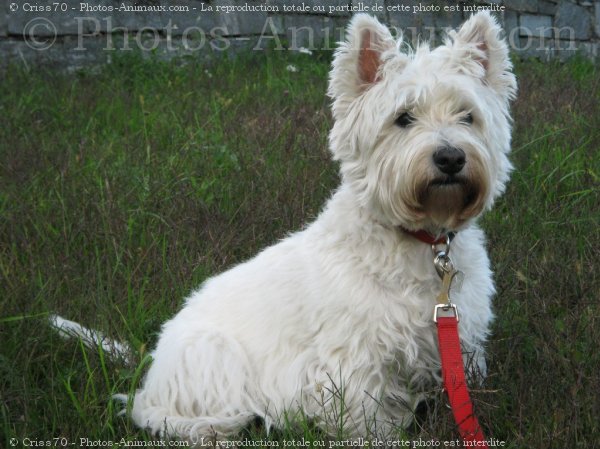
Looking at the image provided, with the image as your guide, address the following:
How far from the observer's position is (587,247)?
4348 millimetres

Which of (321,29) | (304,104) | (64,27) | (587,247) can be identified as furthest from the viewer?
(321,29)

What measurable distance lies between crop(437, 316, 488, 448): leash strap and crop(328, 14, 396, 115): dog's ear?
1.02 meters

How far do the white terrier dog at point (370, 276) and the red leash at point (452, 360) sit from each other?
10 cm

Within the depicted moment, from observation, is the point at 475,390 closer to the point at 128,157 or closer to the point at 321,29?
the point at 128,157

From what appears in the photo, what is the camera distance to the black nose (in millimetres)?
2877

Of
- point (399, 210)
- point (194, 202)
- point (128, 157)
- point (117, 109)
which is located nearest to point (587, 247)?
point (399, 210)

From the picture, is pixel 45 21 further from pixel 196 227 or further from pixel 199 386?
pixel 199 386

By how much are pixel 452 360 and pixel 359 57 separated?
1260mm

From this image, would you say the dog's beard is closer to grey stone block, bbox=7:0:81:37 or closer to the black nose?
the black nose

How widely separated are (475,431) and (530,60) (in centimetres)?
798

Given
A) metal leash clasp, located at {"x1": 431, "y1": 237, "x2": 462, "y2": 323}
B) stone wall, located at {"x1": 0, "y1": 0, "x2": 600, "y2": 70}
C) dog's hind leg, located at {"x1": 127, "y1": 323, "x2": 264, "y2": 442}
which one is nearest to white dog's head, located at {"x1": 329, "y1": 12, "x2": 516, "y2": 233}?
metal leash clasp, located at {"x1": 431, "y1": 237, "x2": 462, "y2": 323}

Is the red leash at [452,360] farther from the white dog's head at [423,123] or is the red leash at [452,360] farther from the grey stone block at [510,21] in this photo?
the grey stone block at [510,21]

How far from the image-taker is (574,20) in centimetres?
1090

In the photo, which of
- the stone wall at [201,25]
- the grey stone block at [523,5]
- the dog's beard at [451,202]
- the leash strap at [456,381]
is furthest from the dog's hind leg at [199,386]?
the grey stone block at [523,5]
